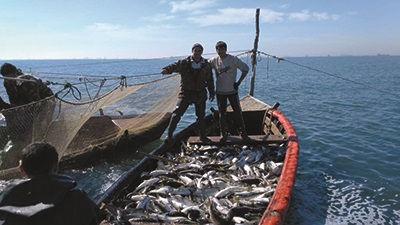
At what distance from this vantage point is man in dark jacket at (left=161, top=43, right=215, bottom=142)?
7.78 meters

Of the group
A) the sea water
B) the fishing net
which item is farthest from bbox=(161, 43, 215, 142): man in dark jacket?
the sea water

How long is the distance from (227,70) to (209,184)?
301cm

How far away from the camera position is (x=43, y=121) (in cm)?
761

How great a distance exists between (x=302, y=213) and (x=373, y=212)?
1661mm

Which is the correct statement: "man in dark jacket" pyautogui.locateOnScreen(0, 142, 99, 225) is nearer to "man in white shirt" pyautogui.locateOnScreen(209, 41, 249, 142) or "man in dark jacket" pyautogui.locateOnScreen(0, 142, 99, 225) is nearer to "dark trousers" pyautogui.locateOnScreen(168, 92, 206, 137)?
"dark trousers" pyautogui.locateOnScreen(168, 92, 206, 137)

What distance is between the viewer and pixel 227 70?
795 centimetres

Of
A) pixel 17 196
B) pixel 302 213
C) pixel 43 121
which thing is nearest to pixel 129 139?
pixel 43 121

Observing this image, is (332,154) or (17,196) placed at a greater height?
(17,196)

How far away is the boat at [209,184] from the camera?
4.98 meters

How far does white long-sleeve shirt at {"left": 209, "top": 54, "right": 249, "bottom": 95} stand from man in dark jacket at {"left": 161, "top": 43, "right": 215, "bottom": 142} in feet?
0.76

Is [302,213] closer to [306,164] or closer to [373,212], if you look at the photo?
[373,212]

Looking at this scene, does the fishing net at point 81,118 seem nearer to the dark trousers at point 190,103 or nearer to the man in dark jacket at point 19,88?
the man in dark jacket at point 19,88

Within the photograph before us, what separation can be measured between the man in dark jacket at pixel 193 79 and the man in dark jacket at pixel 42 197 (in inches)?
209

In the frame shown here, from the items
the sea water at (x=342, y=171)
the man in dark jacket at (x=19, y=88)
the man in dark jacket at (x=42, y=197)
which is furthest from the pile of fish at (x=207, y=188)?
the man in dark jacket at (x=19, y=88)
